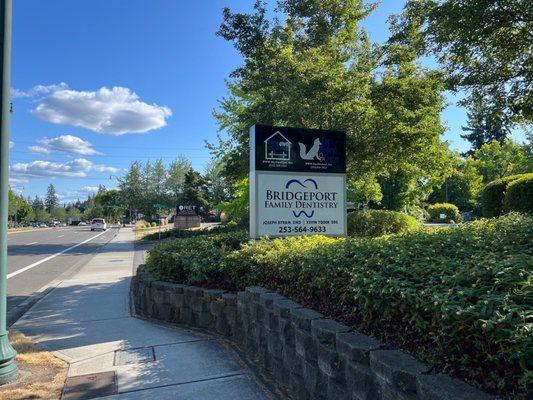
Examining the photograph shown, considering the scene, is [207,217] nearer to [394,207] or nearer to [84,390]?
[394,207]

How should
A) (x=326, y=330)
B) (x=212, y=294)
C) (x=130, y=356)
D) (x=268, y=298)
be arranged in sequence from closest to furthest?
(x=326, y=330), (x=268, y=298), (x=130, y=356), (x=212, y=294)

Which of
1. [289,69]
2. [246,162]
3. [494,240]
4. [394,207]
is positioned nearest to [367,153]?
[289,69]

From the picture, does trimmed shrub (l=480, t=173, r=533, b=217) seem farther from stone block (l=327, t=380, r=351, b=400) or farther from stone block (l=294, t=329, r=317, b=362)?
stone block (l=327, t=380, r=351, b=400)

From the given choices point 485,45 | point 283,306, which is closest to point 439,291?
point 283,306

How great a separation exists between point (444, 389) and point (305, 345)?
1672 mm

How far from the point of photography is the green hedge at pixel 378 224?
12.2 m

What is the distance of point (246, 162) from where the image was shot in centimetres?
1639

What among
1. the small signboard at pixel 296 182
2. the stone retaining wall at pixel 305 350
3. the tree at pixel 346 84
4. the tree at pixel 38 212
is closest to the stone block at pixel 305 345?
the stone retaining wall at pixel 305 350

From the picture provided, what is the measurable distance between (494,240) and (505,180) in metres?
10.5

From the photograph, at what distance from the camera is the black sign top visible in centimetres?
→ 754

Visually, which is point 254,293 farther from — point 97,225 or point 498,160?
point 498,160

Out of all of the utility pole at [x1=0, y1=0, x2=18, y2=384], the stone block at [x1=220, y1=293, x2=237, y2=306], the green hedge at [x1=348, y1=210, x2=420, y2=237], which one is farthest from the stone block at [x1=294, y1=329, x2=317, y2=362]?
the green hedge at [x1=348, y1=210, x2=420, y2=237]

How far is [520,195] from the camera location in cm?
1079

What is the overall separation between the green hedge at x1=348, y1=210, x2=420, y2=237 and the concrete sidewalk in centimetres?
649
